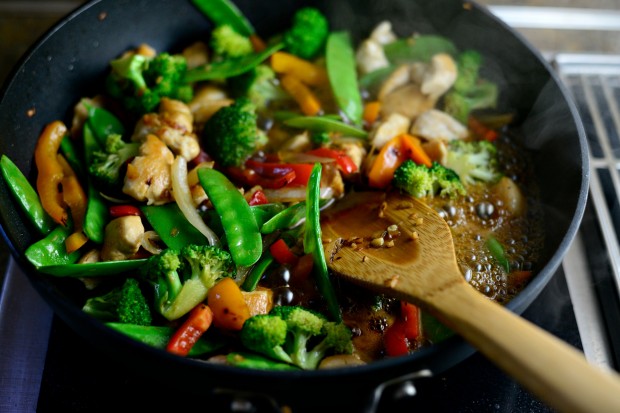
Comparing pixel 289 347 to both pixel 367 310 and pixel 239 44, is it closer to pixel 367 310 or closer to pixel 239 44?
pixel 367 310

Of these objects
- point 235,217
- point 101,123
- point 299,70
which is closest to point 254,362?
point 235,217

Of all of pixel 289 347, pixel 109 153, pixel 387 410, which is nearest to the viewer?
pixel 289 347

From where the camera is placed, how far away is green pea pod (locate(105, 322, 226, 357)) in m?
Answer: 1.73

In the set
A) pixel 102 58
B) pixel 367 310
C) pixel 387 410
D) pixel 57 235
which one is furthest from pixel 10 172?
pixel 387 410

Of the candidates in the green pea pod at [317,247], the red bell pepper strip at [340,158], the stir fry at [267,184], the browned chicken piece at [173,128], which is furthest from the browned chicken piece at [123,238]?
the red bell pepper strip at [340,158]

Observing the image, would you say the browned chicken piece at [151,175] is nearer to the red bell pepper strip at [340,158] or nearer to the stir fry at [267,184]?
the stir fry at [267,184]

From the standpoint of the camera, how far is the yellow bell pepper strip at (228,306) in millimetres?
1791

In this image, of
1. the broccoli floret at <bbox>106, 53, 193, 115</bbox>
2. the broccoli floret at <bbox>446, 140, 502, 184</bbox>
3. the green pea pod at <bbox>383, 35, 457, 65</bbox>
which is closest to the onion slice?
the broccoli floret at <bbox>106, 53, 193, 115</bbox>

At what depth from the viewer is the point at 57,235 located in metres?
1.99

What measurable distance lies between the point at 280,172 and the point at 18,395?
45.2 inches

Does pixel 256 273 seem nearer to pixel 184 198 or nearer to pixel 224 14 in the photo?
pixel 184 198

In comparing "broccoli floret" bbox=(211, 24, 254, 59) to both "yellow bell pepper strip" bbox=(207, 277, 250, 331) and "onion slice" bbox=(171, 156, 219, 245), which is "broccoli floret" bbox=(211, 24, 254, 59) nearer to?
"onion slice" bbox=(171, 156, 219, 245)

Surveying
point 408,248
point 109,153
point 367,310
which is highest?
point 109,153

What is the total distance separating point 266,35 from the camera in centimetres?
285
